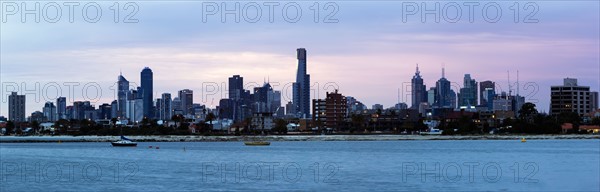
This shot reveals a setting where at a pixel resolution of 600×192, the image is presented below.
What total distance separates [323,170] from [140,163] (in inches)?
1085

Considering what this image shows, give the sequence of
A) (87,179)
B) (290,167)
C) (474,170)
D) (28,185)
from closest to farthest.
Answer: (28,185) < (87,179) < (474,170) < (290,167)

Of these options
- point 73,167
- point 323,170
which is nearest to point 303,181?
point 323,170

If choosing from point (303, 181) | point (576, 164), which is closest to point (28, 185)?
point (303, 181)

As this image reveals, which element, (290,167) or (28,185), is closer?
(28,185)

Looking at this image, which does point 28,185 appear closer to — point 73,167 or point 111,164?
point 73,167

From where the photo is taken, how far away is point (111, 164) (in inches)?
4213

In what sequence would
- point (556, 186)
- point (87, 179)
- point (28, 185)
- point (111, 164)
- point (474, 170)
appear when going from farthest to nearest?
point (111, 164) → point (474, 170) → point (87, 179) → point (28, 185) → point (556, 186)

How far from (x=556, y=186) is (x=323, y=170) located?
2714 centimetres

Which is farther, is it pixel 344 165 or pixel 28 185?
pixel 344 165

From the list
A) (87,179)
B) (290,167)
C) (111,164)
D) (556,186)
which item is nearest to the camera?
(556,186)

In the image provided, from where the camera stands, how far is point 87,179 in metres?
80.6

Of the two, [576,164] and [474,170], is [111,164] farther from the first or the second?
[576,164]

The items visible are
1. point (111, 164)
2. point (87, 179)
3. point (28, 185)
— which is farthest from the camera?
point (111, 164)

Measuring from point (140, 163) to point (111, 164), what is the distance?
3479 mm
